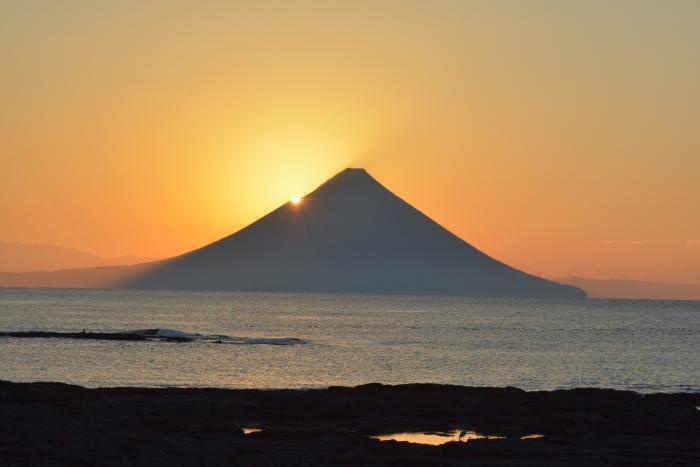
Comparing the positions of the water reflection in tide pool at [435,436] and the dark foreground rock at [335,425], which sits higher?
the dark foreground rock at [335,425]

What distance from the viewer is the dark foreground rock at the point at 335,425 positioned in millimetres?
24516

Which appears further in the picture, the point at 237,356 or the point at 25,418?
the point at 237,356

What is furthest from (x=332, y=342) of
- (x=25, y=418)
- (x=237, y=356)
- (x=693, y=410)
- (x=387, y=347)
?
(x=25, y=418)

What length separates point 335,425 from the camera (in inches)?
1205

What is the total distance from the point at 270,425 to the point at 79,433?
602 cm

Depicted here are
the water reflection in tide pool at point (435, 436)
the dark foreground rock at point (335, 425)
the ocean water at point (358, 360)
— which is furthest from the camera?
the ocean water at point (358, 360)

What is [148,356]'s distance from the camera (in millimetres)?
60906

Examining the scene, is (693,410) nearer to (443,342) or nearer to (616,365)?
(616,365)

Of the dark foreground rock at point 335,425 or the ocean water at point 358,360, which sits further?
the ocean water at point 358,360

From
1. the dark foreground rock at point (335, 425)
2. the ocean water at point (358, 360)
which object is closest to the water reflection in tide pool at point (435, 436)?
the dark foreground rock at point (335, 425)

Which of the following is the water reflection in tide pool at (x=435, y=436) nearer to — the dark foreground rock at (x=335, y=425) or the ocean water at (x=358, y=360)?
the dark foreground rock at (x=335, y=425)

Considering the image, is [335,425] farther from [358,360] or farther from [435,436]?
[358,360]

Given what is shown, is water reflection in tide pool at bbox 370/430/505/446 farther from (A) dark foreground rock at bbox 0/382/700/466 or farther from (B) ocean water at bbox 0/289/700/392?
(B) ocean water at bbox 0/289/700/392

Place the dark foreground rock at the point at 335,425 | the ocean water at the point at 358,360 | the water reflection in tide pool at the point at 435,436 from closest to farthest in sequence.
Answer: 1. the dark foreground rock at the point at 335,425
2. the water reflection in tide pool at the point at 435,436
3. the ocean water at the point at 358,360
